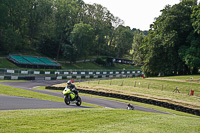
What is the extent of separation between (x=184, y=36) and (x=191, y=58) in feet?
31.4

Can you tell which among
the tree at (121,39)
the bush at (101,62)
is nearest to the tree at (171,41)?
the bush at (101,62)

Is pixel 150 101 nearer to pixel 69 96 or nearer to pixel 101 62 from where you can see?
pixel 69 96

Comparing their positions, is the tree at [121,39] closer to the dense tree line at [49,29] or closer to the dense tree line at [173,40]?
the dense tree line at [49,29]

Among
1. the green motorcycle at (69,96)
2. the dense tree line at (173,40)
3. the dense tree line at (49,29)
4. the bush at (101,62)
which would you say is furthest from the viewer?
the bush at (101,62)

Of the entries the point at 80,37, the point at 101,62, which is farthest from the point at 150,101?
the point at 101,62

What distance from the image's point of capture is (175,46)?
55.5 m

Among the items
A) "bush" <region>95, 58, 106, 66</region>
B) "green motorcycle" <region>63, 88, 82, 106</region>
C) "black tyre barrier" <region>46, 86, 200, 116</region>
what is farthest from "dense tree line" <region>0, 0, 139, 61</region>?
"green motorcycle" <region>63, 88, 82, 106</region>

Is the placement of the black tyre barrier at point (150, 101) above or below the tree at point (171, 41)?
below

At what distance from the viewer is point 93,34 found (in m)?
88.6

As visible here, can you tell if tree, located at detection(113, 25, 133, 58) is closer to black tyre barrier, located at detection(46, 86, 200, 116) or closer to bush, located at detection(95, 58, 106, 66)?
bush, located at detection(95, 58, 106, 66)

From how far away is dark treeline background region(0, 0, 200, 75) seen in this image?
53.7 m

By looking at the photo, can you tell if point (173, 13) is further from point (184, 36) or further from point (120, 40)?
point (120, 40)

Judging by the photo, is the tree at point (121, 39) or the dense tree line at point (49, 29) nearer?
the dense tree line at point (49, 29)

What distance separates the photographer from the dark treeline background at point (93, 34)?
176ft
